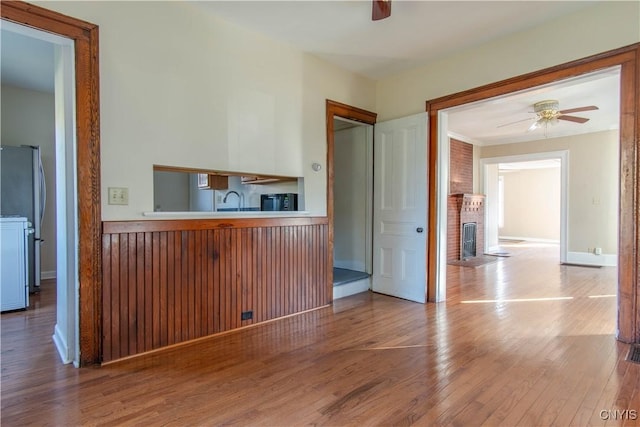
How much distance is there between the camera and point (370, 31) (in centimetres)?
307

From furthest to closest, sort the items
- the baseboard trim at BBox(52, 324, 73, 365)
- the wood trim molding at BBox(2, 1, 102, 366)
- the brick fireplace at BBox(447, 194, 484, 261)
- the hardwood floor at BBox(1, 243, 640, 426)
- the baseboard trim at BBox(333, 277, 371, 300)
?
the brick fireplace at BBox(447, 194, 484, 261) → the baseboard trim at BBox(333, 277, 371, 300) → the baseboard trim at BBox(52, 324, 73, 365) → the wood trim molding at BBox(2, 1, 102, 366) → the hardwood floor at BBox(1, 243, 640, 426)

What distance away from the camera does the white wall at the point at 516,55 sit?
2.60m

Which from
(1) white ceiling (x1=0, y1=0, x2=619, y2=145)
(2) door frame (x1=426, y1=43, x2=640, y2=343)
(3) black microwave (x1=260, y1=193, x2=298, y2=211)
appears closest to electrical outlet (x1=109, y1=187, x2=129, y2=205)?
(3) black microwave (x1=260, y1=193, x2=298, y2=211)

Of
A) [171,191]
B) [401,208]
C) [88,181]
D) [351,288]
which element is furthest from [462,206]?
[88,181]

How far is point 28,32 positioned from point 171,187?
4.37 m

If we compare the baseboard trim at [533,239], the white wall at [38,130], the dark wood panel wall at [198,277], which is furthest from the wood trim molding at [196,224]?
the baseboard trim at [533,239]

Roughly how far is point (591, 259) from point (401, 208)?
4.88 meters

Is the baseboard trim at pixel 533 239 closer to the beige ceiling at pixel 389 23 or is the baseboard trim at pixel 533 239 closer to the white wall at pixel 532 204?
the white wall at pixel 532 204

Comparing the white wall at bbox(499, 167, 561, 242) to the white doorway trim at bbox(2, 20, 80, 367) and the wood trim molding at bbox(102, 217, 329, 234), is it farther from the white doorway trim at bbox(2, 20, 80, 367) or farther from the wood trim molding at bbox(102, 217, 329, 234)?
the white doorway trim at bbox(2, 20, 80, 367)

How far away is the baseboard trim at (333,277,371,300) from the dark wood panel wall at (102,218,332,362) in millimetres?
416

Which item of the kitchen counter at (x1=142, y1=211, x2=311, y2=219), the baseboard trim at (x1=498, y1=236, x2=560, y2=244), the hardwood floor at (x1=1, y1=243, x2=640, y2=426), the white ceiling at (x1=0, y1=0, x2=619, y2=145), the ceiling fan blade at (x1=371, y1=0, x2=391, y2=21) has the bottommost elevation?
the hardwood floor at (x1=1, y1=243, x2=640, y2=426)

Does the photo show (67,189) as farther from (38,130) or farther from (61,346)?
(38,130)

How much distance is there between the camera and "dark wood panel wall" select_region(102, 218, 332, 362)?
235 cm

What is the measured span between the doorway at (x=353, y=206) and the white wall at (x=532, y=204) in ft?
29.9
